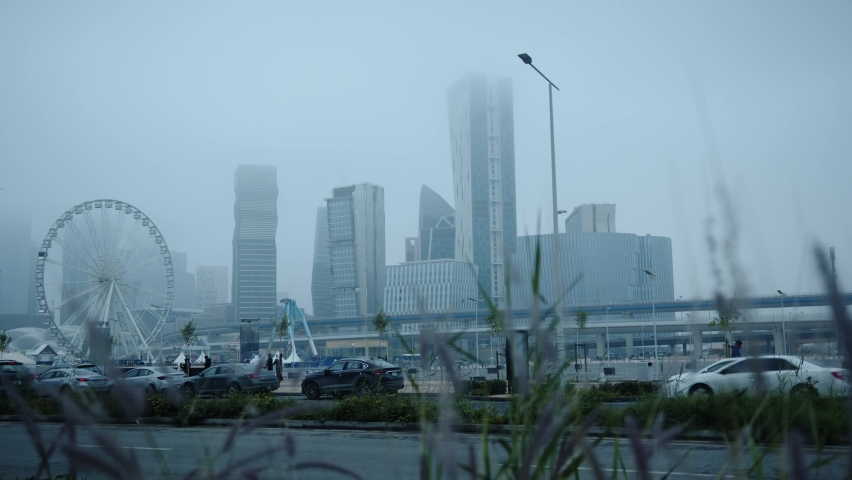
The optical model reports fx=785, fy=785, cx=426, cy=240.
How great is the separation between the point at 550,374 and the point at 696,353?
683 mm

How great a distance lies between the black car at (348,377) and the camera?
86.2 ft

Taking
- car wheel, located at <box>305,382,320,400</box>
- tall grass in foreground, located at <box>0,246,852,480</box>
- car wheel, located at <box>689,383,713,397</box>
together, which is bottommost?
car wheel, located at <box>305,382,320,400</box>

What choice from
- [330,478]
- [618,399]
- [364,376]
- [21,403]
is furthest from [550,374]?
[364,376]

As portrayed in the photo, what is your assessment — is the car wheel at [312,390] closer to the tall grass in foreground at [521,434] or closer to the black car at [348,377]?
the black car at [348,377]

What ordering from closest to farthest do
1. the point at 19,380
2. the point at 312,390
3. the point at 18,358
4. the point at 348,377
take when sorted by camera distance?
the point at 19,380
the point at 348,377
the point at 312,390
the point at 18,358

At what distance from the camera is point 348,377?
26.8 meters

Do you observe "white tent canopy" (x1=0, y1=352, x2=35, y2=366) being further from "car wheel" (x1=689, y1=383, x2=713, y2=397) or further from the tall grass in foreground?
the tall grass in foreground

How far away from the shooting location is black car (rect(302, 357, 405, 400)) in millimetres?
26281

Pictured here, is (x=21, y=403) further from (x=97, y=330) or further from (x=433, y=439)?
(x=433, y=439)

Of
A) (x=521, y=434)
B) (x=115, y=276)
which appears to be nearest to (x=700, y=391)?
(x=521, y=434)

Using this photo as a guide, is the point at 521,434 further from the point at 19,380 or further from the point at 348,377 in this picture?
the point at 348,377

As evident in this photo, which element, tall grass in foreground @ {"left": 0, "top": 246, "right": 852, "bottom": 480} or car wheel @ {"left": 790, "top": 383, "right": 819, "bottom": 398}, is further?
car wheel @ {"left": 790, "top": 383, "right": 819, "bottom": 398}

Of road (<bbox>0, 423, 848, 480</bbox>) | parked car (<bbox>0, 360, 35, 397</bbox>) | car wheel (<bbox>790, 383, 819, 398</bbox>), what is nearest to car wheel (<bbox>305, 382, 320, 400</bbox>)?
road (<bbox>0, 423, 848, 480</bbox>)

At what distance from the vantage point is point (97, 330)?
97.6 inches
